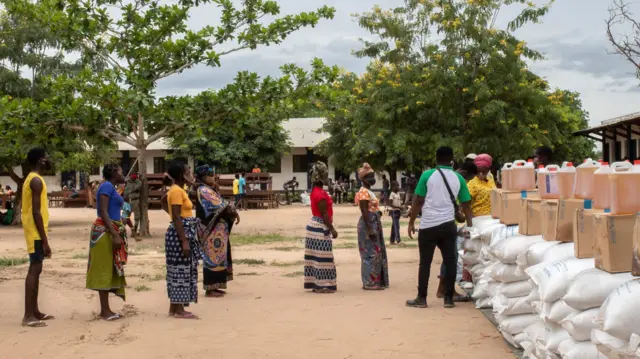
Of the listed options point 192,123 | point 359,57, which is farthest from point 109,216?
point 359,57

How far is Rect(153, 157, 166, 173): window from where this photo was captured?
49000 millimetres

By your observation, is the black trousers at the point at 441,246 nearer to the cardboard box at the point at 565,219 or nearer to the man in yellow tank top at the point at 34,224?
the cardboard box at the point at 565,219

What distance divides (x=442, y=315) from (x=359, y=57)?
21864 mm

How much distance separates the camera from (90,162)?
35406mm

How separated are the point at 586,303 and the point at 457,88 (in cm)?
2194

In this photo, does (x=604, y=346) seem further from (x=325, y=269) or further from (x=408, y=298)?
(x=325, y=269)

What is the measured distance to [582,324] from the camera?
179 inches

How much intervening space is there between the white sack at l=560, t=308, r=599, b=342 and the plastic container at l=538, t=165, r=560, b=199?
5.57 feet

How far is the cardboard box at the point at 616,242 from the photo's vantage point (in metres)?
4.49

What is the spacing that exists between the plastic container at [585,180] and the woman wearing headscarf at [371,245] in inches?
171

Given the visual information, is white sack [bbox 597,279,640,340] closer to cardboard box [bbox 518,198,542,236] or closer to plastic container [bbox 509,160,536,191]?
cardboard box [bbox 518,198,542,236]

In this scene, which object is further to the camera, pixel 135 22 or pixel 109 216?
pixel 135 22

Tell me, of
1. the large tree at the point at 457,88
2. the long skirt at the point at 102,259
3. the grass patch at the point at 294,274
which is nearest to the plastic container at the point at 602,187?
the long skirt at the point at 102,259

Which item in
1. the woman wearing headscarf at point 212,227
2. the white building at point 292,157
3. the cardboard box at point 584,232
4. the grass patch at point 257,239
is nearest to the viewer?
the cardboard box at point 584,232
